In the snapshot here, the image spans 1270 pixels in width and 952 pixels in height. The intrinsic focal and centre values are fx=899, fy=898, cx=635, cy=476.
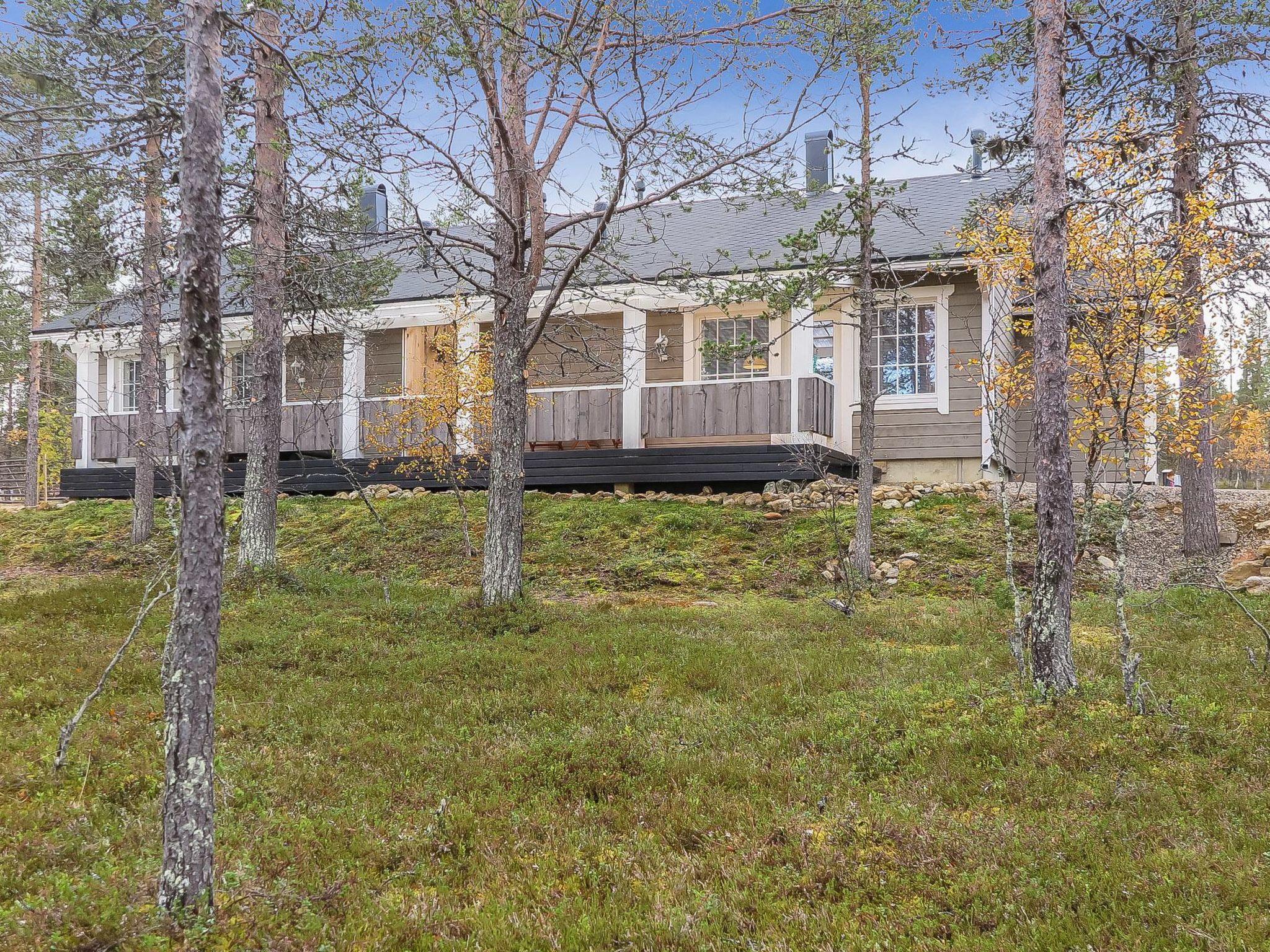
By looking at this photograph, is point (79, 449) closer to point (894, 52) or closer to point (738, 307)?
point (738, 307)

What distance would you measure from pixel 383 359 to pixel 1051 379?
17551mm

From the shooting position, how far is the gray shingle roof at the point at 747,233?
17062mm

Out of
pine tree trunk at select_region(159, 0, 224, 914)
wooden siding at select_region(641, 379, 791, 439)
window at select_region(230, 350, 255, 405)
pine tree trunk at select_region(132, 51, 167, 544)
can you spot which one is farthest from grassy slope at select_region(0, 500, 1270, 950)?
wooden siding at select_region(641, 379, 791, 439)

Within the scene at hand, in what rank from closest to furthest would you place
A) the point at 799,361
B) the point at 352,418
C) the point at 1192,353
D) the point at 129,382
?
the point at 1192,353 < the point at 799,361 < the point at 352,418 < the point at 129,382

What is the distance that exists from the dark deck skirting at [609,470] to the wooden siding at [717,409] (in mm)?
335

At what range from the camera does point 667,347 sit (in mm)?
18828

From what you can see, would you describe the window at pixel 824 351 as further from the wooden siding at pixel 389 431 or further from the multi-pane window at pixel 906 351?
the wooden siding at pixel 389 431

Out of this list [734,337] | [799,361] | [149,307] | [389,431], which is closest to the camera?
[149,307]

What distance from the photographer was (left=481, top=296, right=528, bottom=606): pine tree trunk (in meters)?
10.1

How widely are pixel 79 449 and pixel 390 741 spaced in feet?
64.1

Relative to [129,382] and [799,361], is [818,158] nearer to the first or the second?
[799,361]

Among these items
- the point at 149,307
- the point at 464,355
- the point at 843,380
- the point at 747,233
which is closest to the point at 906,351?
the point at 843,380

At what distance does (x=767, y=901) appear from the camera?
421 centimetres

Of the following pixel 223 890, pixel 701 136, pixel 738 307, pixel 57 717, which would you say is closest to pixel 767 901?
pixel 223 890
